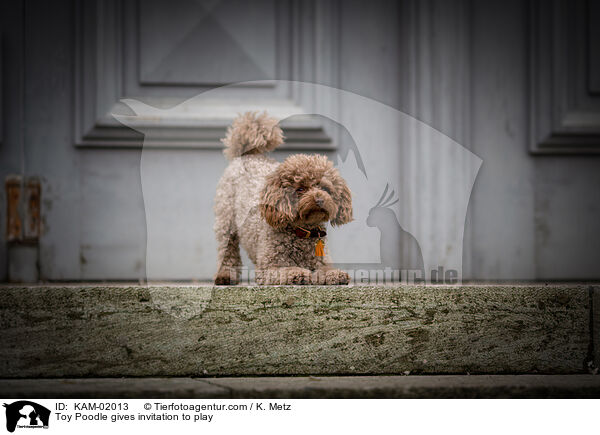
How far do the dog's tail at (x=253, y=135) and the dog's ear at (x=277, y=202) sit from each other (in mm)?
321

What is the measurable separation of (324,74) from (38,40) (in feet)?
4.08

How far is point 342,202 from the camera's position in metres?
1.92

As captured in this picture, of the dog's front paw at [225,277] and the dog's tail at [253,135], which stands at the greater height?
the dog's tail at [253,135]

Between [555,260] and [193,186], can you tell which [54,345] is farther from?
[555,260]

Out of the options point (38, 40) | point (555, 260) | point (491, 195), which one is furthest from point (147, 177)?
point (555, 260)

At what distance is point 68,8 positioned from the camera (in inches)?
99.3

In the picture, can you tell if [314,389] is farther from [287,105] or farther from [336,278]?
[287,105]

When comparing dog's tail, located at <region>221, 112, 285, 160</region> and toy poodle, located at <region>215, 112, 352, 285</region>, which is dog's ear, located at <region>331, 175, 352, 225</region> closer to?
toy poodle, located at <region>215, 112, 352, 285</region>
